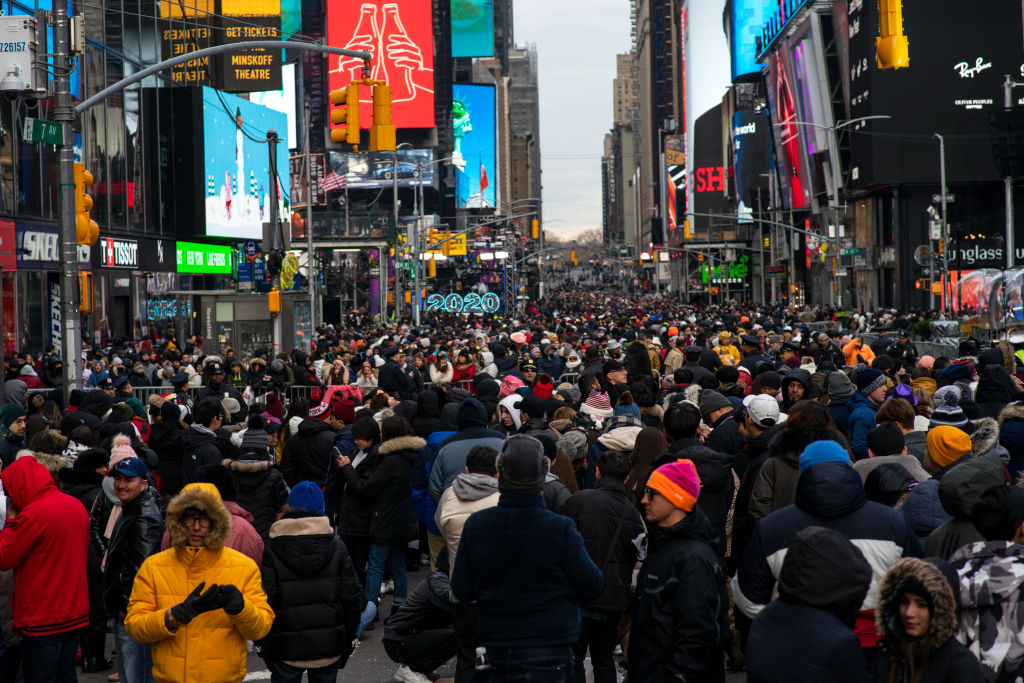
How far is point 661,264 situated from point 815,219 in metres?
108

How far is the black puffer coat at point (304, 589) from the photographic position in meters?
6.46

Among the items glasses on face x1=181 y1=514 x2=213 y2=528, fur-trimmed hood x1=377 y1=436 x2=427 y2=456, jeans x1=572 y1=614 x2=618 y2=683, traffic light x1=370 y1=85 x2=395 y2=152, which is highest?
traffic light x1=370 y1=85 x2=395 y2=152

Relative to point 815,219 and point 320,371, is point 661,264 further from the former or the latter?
point 320,371

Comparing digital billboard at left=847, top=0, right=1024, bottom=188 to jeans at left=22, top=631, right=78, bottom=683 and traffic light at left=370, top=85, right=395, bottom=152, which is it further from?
jeans at left=22, top=631, right=78, bottom=683

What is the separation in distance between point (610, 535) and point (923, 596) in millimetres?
2447

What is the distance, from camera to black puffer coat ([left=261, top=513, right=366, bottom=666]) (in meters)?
6.46

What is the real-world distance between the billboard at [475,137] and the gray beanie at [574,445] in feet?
465

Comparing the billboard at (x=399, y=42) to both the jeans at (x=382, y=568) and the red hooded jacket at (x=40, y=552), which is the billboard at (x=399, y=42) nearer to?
the jeans at (x=382, y=568)

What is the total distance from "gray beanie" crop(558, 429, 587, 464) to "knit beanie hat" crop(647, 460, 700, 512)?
11.4 ft

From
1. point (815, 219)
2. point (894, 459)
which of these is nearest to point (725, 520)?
point (894, 459)

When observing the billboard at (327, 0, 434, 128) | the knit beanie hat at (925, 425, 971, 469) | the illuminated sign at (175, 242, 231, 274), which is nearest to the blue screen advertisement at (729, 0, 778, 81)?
the billboard at (327, 0, 434, 128)

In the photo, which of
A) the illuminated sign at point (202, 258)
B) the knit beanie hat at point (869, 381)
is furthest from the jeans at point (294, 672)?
the illuminated sign at point (202, 258)

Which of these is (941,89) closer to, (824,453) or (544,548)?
(824,453)

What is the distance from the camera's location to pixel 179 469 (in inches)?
464
